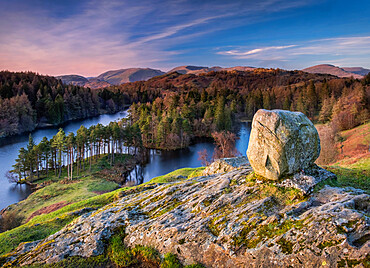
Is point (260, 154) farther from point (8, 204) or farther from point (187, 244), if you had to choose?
A: point (8, 204)

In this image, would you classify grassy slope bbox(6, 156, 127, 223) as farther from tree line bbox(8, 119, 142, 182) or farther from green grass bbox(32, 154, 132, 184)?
tree line bbox(8, 119, 142, 182)

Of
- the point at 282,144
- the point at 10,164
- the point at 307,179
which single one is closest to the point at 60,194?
the point at 10,164

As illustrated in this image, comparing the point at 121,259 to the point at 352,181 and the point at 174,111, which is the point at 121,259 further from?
the point at 174,111

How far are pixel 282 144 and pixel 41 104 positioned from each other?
134451mm

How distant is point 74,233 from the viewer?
13.0 meters

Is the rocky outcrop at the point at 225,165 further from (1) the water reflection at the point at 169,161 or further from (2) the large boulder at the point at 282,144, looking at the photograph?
(1) the water reflection at the point at 169,161

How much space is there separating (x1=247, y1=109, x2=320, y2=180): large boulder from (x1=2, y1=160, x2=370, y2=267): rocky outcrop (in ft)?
3.17

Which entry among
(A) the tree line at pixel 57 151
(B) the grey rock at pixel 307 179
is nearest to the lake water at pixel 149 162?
(A) the tree line at pixel 57 151

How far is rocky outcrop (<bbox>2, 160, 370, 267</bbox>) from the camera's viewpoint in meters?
8.12

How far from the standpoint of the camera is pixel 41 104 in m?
119

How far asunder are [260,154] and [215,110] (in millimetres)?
81681

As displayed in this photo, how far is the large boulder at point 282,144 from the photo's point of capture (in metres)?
11.5

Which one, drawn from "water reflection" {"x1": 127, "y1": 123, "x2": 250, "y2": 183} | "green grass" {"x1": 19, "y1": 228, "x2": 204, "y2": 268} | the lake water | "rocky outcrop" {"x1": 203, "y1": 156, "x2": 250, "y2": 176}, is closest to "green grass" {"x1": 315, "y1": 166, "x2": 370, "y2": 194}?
"rocky outcrop" {"x1": 203, "y1": 156, "x2": 250, "y2": 176}

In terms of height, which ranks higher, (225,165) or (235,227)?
(235,227)
